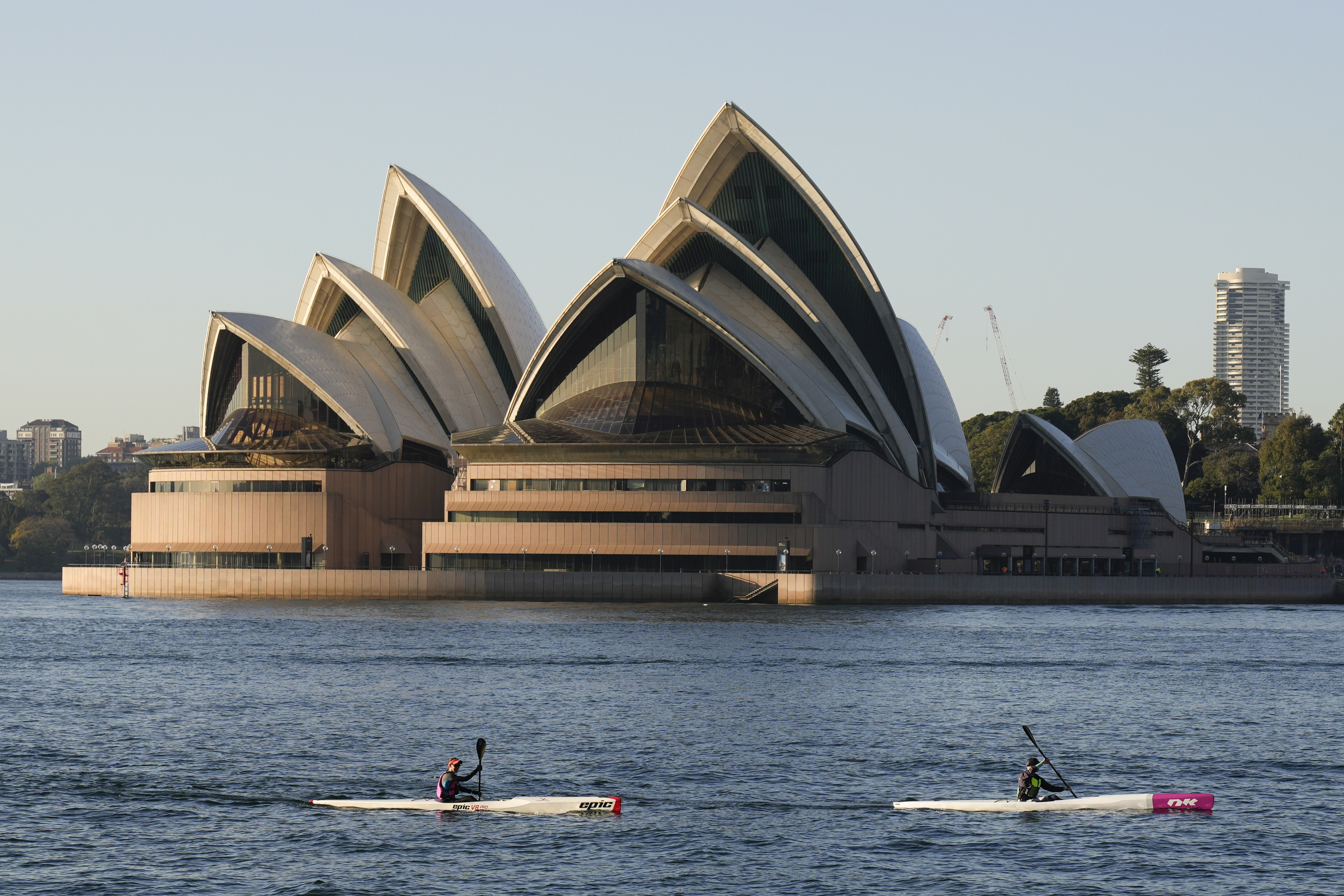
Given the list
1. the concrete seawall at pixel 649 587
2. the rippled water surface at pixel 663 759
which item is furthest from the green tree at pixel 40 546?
the rippled water surface at pixel 663 759

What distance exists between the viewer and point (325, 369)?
10525 centimetres

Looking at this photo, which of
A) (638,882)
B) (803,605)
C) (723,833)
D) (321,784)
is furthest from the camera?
(803,605)

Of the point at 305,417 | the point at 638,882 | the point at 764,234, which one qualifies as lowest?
the point at 638,882

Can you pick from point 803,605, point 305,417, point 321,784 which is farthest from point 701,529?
point 321,784

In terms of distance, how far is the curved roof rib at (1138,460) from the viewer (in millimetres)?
120125

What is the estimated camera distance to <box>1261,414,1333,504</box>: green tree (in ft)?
536

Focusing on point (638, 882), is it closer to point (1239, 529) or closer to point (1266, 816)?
point (1266, 816)

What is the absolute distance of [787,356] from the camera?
102 metres

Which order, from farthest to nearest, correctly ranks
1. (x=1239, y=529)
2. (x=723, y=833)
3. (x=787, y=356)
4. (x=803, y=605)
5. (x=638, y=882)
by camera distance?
(x=1239, y=529) → (x=787, y=356) → (x=803, y=605) → (x=723, y=833) → (x=638, y=882)

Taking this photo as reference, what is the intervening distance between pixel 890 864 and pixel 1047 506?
82663 mm

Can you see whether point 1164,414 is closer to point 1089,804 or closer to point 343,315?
point 343,315

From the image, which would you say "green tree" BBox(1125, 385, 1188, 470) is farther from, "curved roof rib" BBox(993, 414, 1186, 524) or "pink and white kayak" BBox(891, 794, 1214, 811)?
"pink and white kayak" BBox(891, 794, 1214, 811)

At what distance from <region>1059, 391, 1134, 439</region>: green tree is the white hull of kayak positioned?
16344cm

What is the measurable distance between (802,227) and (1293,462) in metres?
84.1
